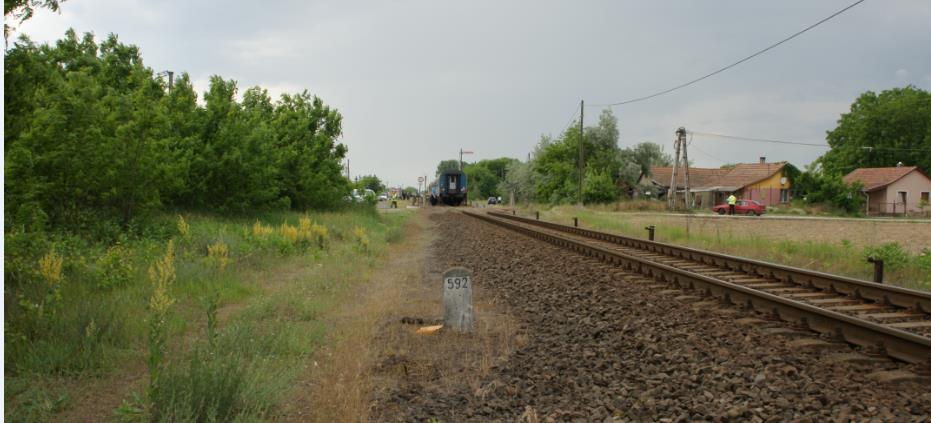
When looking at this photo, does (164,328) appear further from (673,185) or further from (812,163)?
(812,163)

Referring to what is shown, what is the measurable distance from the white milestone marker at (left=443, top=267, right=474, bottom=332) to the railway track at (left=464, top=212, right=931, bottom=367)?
353cm

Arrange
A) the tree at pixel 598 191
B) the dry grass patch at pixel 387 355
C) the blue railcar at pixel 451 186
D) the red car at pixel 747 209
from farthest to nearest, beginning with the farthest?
the blue railcar at pixel 451 186 → the tree at pixel 598 191 → the red car at pixel 747 209 → the dry grass patch at pixel 387 355

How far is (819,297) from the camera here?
803 centimetres

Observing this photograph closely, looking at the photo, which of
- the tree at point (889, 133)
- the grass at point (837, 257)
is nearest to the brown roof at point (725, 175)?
the tree at point (889, 133)

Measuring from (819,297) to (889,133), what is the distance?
289ft

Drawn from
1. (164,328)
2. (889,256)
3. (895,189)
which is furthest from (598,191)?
(164,328)

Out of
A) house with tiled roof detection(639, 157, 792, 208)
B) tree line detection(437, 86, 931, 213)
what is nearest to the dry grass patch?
tree line detection(437, 86, 931, 213)

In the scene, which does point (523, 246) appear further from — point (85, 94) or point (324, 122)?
point (324, 122)

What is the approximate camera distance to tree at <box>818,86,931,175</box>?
76.6 meters

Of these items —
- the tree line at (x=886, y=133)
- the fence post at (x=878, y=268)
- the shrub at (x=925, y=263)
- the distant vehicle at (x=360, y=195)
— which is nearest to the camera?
the fence post at (x=878, y=268)

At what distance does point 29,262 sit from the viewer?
6672 mm

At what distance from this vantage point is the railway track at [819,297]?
544 cm

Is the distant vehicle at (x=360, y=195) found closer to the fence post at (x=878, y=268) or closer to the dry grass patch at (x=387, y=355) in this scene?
the dry grass patch at (x=387, y=355)

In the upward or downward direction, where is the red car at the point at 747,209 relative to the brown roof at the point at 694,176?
downward
